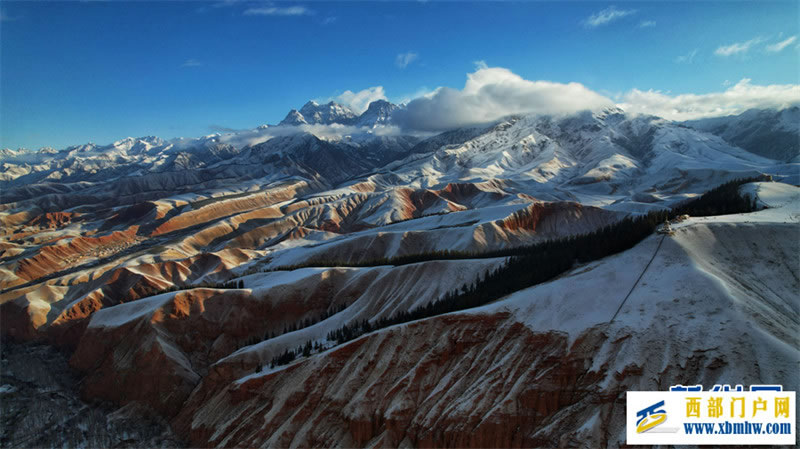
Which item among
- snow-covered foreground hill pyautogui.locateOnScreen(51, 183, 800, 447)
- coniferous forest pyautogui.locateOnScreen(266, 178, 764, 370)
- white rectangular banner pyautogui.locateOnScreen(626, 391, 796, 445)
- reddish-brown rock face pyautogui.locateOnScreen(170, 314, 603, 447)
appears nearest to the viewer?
white rectangular banner pyautogui.locateOnScreen(626, 391, 796, 445)

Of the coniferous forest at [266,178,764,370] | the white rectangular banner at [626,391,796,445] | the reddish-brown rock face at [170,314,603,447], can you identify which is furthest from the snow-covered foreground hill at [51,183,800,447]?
the coniferous forest at [266,178,764,370]

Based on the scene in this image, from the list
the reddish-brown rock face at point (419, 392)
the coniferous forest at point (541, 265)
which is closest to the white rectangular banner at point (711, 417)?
the reddish-brown rock face at point (419, 392)

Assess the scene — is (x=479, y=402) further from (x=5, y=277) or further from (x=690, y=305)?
(x=5, y=277)

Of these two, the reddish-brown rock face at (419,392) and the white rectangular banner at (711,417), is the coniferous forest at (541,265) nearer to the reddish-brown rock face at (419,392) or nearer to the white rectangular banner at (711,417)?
the reddish-brown rock face at (419,392)

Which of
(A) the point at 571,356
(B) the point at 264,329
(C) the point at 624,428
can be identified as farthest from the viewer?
(B) the point at 264,329

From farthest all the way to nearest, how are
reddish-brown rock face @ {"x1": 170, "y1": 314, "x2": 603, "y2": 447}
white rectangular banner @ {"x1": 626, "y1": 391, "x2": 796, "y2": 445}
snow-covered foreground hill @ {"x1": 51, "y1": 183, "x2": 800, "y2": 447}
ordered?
reddish-brown rock face @ {"x1": 170, "y1": 314, "x2": 603, "y2": 447} → snow-covered foreground hill @ {"x1": 51, "y1": 183, "x2": 800, "y2": 447} → white rectangular banner @ {"x1": 626, "y1": 391, "x2": 796, "y2": 445}

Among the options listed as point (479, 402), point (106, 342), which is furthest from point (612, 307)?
point (106, 342)

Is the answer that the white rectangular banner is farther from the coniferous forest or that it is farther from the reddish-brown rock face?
the coniferous forest

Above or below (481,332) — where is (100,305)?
below
